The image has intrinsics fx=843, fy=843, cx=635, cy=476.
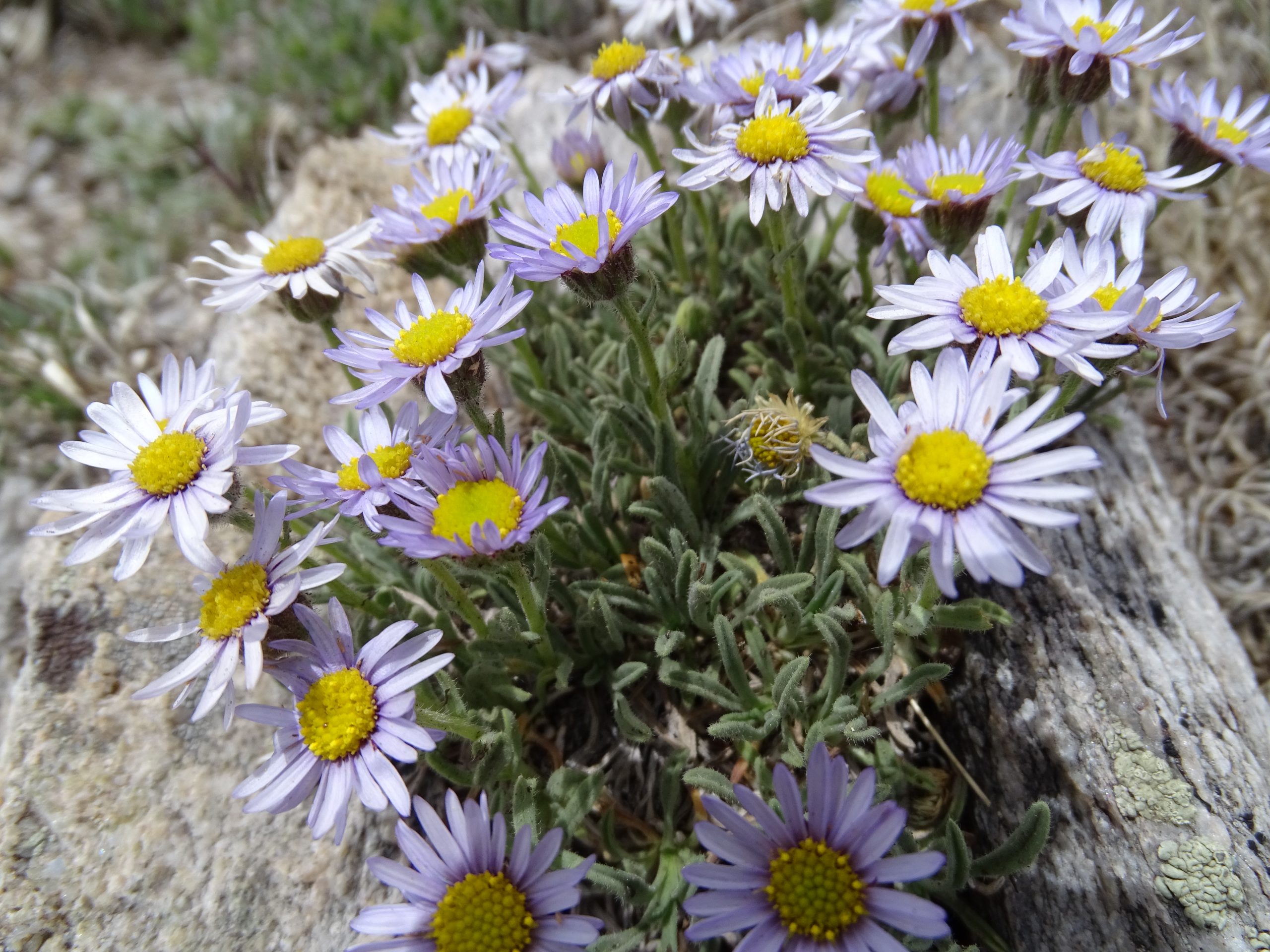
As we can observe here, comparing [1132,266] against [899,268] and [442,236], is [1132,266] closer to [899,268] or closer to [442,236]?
[899,268]

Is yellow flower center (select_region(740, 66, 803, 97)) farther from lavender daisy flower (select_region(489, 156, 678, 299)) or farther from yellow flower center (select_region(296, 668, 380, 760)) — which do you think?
yellow flower center (select_region(296, 668, 380, 760))

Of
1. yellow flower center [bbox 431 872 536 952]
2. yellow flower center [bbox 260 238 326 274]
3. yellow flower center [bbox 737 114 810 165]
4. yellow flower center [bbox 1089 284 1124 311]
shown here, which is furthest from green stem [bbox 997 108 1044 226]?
yellow flower center [bbox 431 872 536 952]

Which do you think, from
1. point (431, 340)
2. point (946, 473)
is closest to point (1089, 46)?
point (946, 473)

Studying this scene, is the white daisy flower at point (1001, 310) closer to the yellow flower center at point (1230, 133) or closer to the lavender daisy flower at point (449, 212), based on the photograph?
the yellow flower center at point (1230, 133)

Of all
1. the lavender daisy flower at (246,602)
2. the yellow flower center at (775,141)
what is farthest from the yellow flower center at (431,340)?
the yellow flower center at (775,141)

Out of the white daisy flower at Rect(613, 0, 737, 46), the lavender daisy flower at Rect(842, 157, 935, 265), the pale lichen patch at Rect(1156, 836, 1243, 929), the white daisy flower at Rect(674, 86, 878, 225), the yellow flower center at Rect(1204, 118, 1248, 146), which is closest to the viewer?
the pale lichen patch at Rect(1156, 836, 1243, 929)

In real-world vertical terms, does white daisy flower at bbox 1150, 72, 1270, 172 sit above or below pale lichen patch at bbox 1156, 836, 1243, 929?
above

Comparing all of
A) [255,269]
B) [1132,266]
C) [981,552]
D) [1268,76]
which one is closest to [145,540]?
[255,269]
